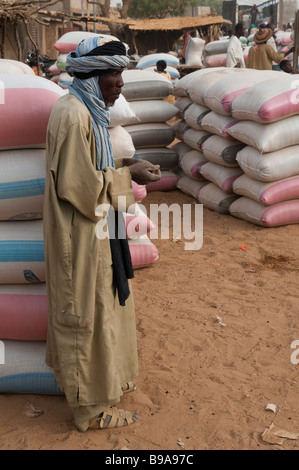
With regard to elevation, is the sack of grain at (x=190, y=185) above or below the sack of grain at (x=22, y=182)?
below

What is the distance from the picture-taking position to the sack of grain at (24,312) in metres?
2.86

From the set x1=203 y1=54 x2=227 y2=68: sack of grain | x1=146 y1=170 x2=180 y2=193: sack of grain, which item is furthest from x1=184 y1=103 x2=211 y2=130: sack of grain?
x1=203 y1=54 x2=227 y2=68: sack of grain

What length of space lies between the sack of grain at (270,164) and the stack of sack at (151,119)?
5.53 ft

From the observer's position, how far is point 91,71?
7.86 ft

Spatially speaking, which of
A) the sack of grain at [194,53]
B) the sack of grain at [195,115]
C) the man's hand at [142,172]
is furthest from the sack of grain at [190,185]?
the sack of grain at [194,53]

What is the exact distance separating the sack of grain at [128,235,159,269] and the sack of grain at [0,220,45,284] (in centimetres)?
185

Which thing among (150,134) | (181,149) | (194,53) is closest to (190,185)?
(181,149)

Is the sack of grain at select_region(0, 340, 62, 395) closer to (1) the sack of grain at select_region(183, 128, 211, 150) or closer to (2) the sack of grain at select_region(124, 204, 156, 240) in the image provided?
(2) the sack of grain at select_region(124, 204, 156, 240)

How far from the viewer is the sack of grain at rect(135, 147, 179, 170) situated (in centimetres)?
711

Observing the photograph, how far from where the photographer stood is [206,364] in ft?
10.8

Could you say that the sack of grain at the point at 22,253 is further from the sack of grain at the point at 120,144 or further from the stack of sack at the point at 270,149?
the stack of sack at the point at 270,149

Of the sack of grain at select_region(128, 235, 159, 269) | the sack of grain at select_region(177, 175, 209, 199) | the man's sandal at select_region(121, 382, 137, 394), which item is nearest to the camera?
the man's sandal at select_region(121, 382, 137, 394)
